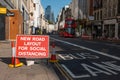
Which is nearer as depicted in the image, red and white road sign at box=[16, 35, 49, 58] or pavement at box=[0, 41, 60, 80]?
pavement at box=[0, 41, 60, 80]

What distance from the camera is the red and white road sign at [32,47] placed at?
14664 millimetres

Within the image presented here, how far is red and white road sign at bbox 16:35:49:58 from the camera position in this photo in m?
14.7

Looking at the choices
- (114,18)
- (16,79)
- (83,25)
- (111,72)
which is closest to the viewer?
(16,79)

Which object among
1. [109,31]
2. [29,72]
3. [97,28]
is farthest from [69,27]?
[29,72]

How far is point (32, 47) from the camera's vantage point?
1471 centimetres

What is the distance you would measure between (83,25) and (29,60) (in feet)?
249

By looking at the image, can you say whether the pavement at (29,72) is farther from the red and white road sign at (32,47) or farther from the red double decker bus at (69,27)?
the red double decker bus at (69,27)

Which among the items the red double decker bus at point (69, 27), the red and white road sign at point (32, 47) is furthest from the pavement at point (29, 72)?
the red double decker bus at point (69, 27)

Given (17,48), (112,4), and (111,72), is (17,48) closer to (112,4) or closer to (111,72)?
(111,72)

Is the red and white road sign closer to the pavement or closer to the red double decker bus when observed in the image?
the pavement

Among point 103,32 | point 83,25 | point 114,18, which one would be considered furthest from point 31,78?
point 83,25

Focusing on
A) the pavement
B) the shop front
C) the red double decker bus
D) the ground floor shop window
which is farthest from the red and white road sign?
the shop front

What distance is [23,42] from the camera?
14.8 meters

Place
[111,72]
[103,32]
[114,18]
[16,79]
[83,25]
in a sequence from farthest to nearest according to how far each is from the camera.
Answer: [83,25] < [103,32] < [114,18] < [111,72] < [16,79]
